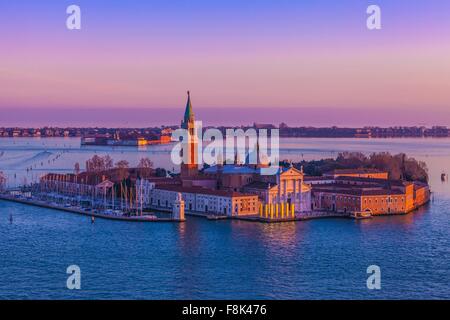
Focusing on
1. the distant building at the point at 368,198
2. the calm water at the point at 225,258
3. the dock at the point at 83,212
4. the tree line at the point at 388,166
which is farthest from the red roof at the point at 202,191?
the tree line at the point at 388,166

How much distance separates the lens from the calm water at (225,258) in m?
6.72

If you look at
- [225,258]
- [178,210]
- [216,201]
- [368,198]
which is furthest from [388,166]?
[225,258]

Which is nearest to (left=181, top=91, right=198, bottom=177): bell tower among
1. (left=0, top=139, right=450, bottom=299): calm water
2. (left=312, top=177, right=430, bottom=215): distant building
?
(left=312, top=177, right=430, bottom=215): distant building

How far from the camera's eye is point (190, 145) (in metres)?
16.3

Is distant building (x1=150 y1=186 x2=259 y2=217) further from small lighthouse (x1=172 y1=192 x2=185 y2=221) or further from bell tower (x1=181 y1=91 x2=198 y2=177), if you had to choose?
→ bell tower (x1=181 y1=91 x2=198 y2=177)

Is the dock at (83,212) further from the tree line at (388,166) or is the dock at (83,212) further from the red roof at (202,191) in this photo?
the tree line at (388,166)

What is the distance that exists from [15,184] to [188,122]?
22.9ft

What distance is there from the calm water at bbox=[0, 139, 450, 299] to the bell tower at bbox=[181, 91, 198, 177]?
3.48 m

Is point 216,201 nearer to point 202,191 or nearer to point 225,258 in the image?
point 202,191

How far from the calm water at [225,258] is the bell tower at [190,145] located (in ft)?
11.4

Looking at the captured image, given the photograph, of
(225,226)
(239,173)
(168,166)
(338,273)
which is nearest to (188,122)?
(239,173)
